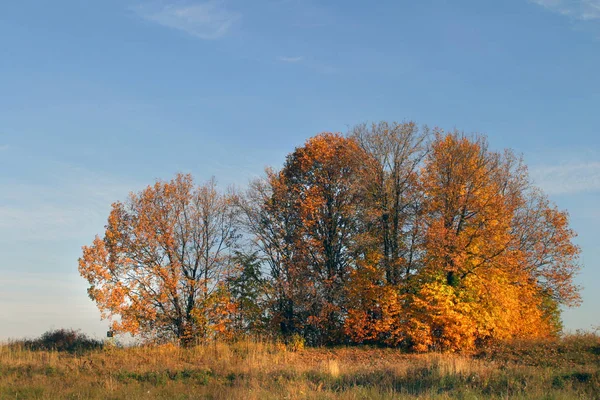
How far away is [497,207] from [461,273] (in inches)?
168

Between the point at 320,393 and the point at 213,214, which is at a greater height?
the point at 213,214

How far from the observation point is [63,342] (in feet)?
108

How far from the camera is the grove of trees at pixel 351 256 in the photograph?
1267 inches

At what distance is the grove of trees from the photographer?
32188 millimetres

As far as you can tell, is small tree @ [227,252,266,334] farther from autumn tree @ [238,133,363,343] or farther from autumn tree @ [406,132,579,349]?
autumn tree @ [406,132,579,349]

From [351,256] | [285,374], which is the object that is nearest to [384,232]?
[351,256]

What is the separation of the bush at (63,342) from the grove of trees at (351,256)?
2.32 metres

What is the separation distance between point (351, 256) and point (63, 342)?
1758cm

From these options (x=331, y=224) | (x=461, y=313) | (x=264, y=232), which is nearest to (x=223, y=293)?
(x=264, y=232)

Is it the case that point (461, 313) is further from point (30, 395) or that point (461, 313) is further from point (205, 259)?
point (30, 395)

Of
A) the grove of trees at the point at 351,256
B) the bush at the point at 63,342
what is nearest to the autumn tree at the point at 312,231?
the grove of trees at the point at 351,256

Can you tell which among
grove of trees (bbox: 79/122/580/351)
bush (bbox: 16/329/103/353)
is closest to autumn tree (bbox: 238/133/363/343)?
grove of trees (bbox: 79/122/580/351)

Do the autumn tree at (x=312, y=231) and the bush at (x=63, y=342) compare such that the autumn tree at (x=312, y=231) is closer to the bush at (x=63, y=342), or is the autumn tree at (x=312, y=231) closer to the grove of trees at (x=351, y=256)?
the grove of trees at (x=351, y=256)

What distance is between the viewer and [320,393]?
54.4 ft
